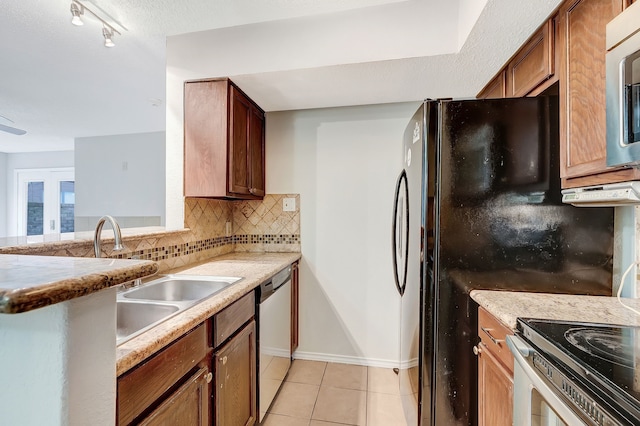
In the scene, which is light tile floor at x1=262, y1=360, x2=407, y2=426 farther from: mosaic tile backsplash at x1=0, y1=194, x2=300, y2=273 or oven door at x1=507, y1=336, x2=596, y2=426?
oven door at x1=507, y1=336, x2=596, y2=426

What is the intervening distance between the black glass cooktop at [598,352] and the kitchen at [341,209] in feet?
4.97

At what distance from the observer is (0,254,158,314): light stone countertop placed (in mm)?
397

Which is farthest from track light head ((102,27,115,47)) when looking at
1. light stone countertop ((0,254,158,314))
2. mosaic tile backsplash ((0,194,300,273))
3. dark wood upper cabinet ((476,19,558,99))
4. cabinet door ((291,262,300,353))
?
dark wood upper cabinet ((476,19,558,99))

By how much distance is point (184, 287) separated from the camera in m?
1.61

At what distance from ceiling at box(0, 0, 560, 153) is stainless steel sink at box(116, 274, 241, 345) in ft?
4.26

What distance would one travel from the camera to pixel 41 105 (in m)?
3.29

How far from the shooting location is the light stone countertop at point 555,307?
1.01 meters

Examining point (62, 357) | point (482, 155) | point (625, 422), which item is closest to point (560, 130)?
point (482, 155)

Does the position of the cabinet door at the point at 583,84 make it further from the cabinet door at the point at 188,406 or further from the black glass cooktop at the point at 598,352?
the cabinet door at the point at 188,406

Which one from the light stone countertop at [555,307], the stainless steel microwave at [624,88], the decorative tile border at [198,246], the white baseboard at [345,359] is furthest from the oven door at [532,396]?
the decorative tile border at [198,246]

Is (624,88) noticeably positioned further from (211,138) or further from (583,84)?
(211,138)

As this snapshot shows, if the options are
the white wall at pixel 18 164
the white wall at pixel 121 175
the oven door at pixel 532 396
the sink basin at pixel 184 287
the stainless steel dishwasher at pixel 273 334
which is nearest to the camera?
the oven door at pixel 532 396

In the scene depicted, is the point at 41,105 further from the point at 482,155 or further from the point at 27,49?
the point at 482,155

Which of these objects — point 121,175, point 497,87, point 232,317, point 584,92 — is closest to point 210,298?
point 232,317
